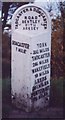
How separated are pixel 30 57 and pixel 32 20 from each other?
547mm

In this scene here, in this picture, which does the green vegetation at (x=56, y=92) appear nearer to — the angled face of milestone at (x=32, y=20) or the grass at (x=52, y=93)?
the grass at (x=52, y=93)

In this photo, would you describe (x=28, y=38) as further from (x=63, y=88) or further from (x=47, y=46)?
(x=63, y=88)

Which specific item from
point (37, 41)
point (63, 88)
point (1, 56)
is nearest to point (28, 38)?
point (37, 41)

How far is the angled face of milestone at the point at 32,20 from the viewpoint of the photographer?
5281 mm

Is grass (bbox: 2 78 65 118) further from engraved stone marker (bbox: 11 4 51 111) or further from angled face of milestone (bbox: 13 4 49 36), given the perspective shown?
angled face of milestone (bbox: 13 4 49 36)

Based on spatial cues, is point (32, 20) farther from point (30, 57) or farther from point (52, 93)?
point (52, 93)

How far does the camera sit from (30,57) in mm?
5297

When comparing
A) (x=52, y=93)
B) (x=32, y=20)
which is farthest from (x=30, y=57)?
(x=52, y=93)

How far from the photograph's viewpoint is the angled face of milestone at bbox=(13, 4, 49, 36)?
5281mm

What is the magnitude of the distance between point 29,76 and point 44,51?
436 millimetres

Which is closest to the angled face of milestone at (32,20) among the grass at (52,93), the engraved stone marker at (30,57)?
the engraved stone marker at (30,57)

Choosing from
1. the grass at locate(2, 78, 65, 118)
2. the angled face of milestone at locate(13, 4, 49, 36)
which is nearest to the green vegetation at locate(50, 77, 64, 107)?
the grass at locate(2, 78, 65, 118)

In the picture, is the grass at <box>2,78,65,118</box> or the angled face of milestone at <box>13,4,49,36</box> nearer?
the angled face of milestone at <box>13,4,49,36</box>

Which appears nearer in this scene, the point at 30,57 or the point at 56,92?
the point at 30,57
